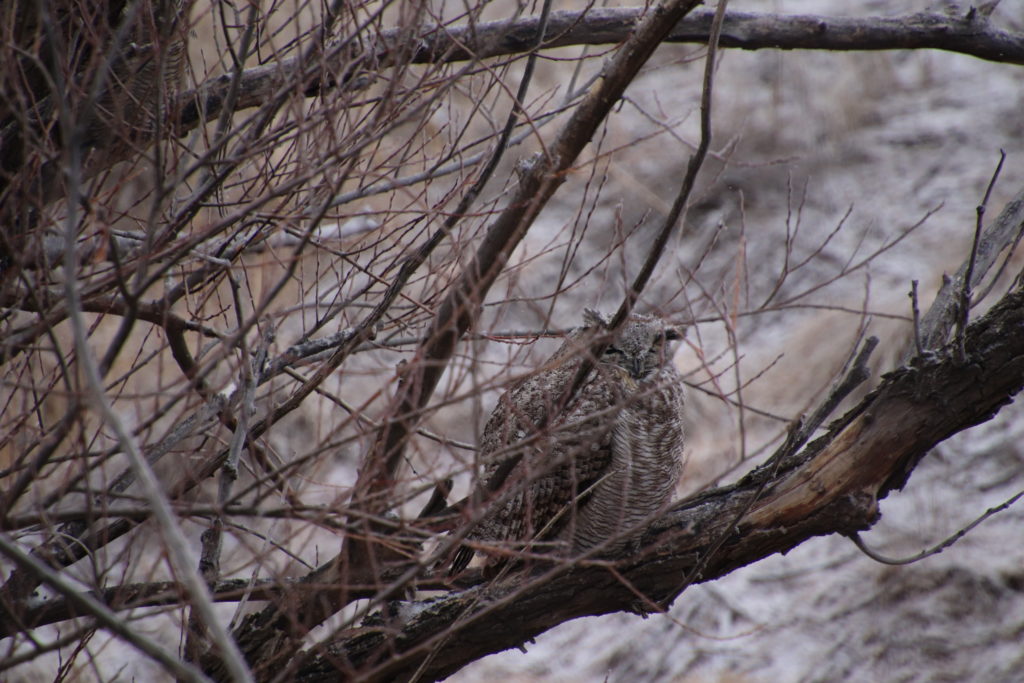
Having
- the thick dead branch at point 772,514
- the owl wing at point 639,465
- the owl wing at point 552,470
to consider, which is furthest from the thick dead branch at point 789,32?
the thick dead branch at point 772,514

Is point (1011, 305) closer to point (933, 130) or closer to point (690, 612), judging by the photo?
point (690, 612)

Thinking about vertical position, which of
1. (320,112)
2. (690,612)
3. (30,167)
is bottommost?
(690,612)

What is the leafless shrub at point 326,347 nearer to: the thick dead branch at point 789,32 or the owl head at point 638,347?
the thick dead branch at point 789,32

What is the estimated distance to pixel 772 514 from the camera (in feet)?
9.50

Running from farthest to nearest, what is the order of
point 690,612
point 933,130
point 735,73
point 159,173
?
point 735,73 → point 933,130 → point 690,612 → point 159,173

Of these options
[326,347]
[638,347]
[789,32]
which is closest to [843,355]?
[789,32]

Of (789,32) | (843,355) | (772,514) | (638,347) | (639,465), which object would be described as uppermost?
(789,32)

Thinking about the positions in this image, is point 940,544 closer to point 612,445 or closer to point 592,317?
point 612,445

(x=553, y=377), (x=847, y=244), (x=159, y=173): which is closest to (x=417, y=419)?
(x=159, y=173)

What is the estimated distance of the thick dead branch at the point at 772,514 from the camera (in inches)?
109

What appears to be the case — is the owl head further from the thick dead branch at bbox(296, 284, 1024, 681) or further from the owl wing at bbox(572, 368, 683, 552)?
the thick dead branch at bbox(296, 284, 1024, 681)

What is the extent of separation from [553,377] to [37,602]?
1858 mm

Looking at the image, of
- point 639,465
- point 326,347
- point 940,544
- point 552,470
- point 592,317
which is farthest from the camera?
point 592,317

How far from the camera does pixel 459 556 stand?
353 cm
